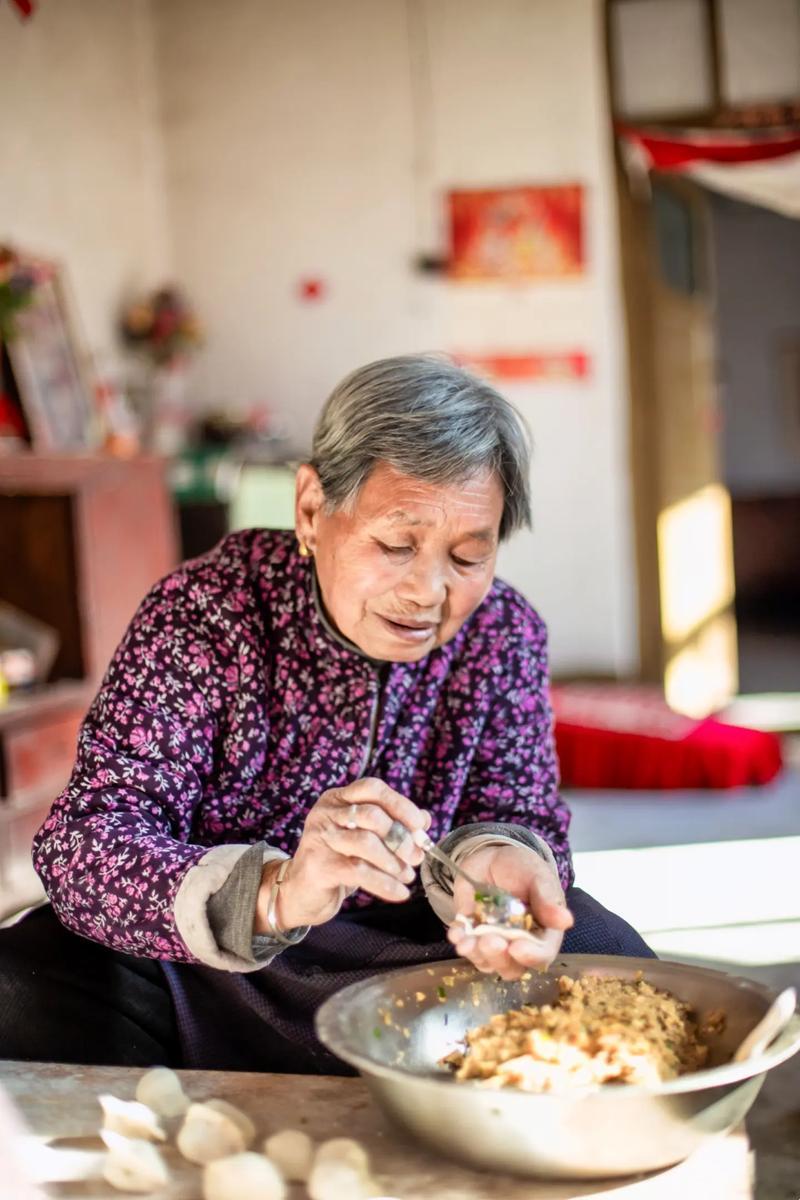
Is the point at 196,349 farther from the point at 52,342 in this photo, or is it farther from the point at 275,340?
the point at 52,342

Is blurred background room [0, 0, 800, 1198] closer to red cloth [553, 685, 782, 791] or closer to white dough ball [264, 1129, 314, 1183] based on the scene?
red cloth [553, 685, 782, 791]

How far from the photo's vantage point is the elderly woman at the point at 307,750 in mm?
1441

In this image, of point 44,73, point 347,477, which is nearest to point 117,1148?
point 347,477

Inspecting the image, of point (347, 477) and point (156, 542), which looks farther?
point (156, 542)

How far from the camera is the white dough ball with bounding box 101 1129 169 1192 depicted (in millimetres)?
1088

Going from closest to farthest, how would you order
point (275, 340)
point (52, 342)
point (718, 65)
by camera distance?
point (52, 342), point (718, 65), point (275, 340)

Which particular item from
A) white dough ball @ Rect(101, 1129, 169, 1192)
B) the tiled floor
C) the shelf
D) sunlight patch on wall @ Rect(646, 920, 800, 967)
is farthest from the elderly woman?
the shelf

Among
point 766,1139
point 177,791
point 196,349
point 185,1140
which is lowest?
point 766,1139

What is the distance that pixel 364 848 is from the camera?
1210 mm

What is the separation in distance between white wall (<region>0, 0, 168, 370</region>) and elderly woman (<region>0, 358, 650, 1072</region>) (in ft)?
11.5

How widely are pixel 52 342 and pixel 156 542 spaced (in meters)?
0.81

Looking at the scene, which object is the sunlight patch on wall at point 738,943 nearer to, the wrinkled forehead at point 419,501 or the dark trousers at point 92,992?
the dark trousers at point 92,992

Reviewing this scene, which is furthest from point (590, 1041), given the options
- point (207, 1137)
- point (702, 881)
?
point (702, 881)

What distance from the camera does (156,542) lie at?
498cm
